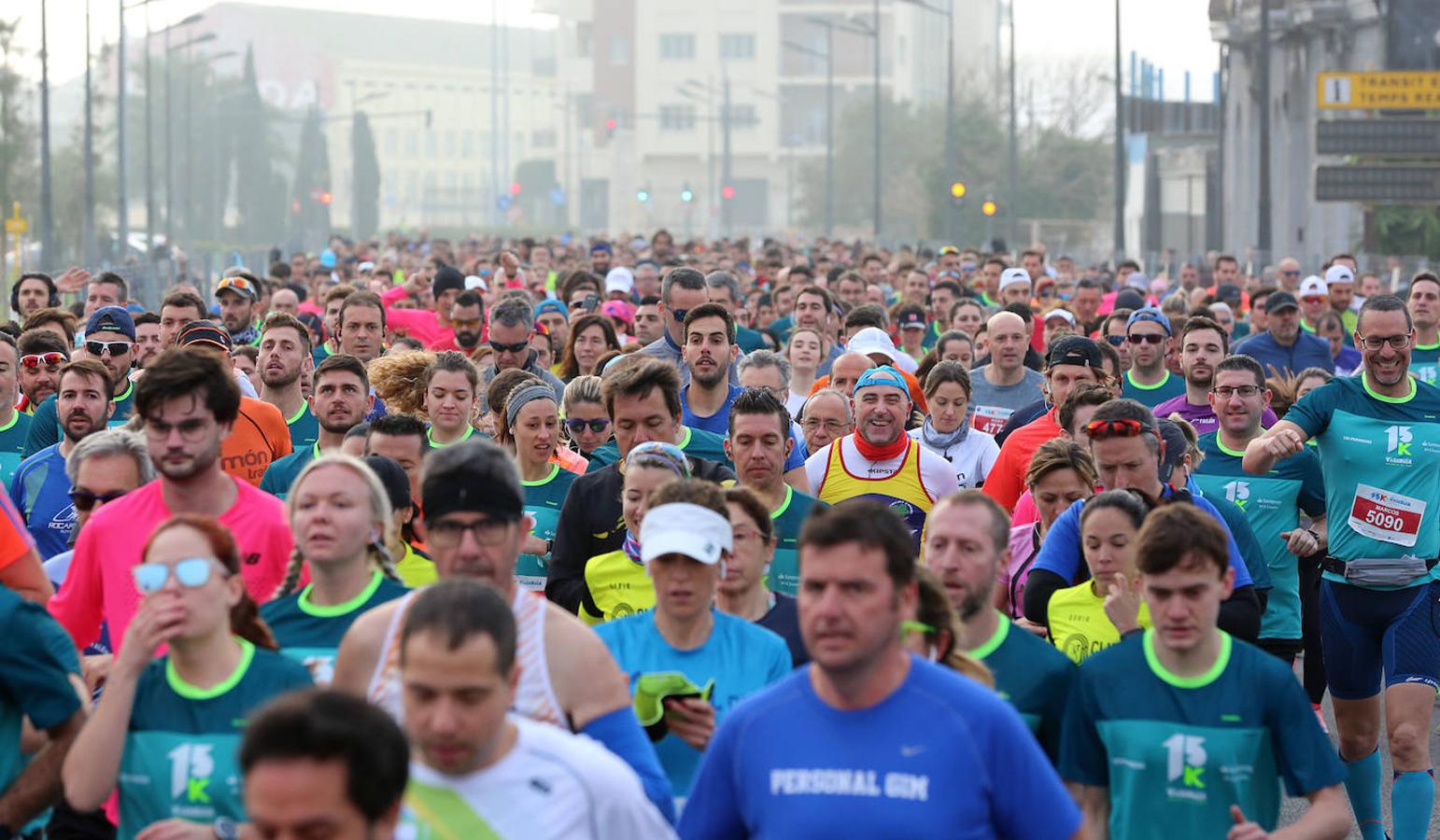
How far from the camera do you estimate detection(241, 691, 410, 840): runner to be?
3.64 metres

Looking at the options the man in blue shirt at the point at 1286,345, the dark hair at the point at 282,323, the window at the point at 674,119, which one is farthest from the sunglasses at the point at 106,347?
the window at the point at 674,119

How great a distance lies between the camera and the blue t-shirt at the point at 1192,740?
18.1 ft

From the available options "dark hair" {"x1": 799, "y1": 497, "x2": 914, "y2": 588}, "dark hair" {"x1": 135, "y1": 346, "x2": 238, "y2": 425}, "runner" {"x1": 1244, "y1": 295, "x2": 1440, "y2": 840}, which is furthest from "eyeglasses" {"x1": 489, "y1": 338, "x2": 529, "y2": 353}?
"dark hair" {"x1": 799, "y1": 497, "x2": 914, "y2": 588}

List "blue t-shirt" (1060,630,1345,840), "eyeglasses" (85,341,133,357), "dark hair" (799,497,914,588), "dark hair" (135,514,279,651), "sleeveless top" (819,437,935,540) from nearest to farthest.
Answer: "dark hair" (799,497,914,588) → "dark hair" (135,514,279,651) → "blue t-shirt" (1060,630,1345,840) → "sleeveless top" (819,437,935,540) → "eyeglasses" (85,341,133,357)

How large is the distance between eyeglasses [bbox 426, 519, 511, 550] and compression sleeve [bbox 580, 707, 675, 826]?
1.60 feet

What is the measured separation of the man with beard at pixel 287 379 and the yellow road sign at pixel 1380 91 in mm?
25937

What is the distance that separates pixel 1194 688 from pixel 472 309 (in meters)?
9.25

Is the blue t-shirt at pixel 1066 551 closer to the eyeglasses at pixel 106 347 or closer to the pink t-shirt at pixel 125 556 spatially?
the pink t-shirt at pixel 125 556

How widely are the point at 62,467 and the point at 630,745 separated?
4573mm

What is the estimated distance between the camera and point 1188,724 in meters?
5.54

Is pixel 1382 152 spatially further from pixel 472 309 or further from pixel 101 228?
pixel 101 228

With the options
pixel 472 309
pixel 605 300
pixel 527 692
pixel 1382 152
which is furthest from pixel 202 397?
pixel 1382 152

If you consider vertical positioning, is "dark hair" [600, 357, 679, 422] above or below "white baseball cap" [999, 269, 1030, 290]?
below

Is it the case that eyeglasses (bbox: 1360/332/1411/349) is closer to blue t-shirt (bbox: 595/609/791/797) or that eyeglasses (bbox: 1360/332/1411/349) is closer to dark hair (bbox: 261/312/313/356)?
blue t-shirt (bbox: 595/609/791/797)
